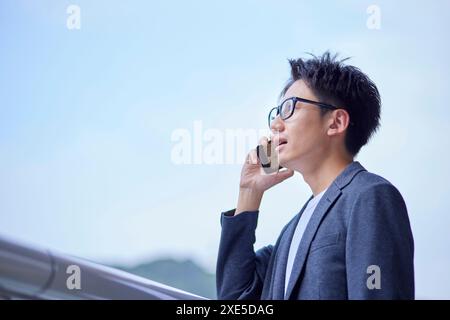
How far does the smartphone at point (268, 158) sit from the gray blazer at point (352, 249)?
16cm

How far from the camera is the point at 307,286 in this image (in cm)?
144

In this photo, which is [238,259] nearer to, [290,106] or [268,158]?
[268,158]

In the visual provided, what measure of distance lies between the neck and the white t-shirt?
0.09 ft

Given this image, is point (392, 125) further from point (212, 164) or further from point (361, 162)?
point (212, 164)

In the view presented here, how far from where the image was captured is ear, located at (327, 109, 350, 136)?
1623 millimetres

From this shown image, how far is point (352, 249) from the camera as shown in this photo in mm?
1374

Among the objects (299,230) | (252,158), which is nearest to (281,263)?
(299,230)

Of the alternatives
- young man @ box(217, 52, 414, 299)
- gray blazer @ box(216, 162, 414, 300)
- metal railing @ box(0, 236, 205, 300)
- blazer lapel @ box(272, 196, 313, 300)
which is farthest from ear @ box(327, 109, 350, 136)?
metal railing @ box(0, 236, 205, 300)

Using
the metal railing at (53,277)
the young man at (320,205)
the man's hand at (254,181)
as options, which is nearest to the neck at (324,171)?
the young man at (320,205)

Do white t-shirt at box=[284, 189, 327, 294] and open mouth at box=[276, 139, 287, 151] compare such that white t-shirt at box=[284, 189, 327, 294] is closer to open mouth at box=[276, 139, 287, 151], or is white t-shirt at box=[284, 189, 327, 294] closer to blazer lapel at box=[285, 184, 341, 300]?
blazer lapel at box=[285, 184, 341, 300]

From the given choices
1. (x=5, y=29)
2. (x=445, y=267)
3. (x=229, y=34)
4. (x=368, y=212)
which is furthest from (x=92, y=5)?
(x=445, y=267)

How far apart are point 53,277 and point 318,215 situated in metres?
0.69
